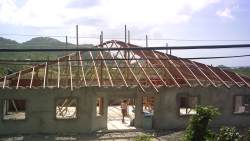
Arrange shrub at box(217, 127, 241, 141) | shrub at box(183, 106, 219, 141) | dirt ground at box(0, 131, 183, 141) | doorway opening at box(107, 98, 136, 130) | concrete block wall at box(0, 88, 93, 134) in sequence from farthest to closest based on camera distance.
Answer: doorway opening at box(107, 98, 136, 130), concrete block wall at box(0, 88, 93, 134), dirt ground at box(0, 131, 183, 141), shrub at box(183, 106, 219, 141), shrub at box(217, 127, 241, 141)

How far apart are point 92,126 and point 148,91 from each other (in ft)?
12.6

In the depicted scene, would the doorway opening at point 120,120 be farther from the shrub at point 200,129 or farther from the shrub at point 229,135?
the shrub at point 229,135

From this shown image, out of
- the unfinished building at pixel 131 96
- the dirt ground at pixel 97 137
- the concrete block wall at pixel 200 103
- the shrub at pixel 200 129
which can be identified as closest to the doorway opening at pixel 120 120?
the unfinished building at pixel 131 96

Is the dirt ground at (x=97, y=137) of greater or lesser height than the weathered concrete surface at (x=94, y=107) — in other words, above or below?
below

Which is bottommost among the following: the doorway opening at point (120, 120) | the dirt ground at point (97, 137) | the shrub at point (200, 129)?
the dirt ground at point (97, 137)

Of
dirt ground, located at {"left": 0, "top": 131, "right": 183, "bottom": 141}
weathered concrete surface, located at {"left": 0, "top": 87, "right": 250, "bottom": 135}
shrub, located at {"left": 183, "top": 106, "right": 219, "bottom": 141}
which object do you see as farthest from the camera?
weathered concrete surface, located at {"left": 0, "top": 87, "right": 250, "bottom": 135}

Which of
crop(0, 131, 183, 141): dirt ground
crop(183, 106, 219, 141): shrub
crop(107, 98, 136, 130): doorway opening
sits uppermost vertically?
crop(183, 106, 219, 141): shrub

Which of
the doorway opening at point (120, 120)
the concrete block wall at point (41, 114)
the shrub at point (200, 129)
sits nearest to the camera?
the shrub at point (200, 129)

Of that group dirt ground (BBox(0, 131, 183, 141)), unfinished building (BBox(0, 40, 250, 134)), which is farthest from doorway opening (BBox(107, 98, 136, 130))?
dirt ground (BBox(0, 131, 183, 141))

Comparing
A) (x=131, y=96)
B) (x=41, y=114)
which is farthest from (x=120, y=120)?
(x=41, y=114)

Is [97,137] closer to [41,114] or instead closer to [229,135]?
[41,114]

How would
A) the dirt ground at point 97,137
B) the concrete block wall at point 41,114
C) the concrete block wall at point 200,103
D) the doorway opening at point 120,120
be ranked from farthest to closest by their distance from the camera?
the doorway opening at point 120,120 → the concrete block wall at point 200,103 → the concrete block wall at point 41,114 → the dirt ground at point 97,137

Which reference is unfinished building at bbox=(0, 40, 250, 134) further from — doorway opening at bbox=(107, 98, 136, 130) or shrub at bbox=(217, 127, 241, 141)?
shrub at bbox=(217, 127, 241, 141)

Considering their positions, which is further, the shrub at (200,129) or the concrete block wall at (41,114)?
the concrete block wall at (41,114)
